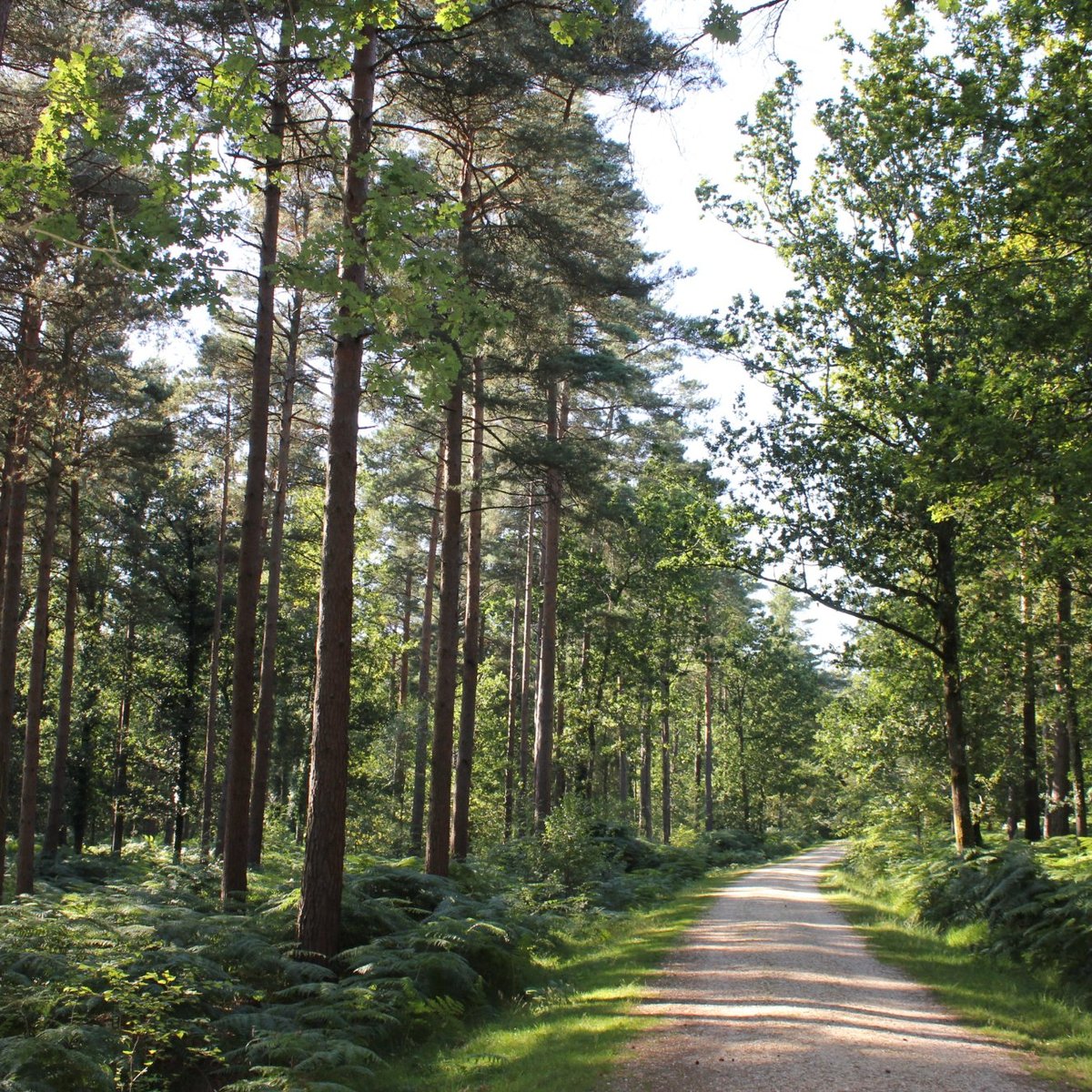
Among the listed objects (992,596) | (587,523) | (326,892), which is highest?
(587,523)

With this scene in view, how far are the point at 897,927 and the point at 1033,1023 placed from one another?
582cm

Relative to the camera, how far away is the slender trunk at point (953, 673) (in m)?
14.4

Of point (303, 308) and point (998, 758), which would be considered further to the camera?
point (998, 758)

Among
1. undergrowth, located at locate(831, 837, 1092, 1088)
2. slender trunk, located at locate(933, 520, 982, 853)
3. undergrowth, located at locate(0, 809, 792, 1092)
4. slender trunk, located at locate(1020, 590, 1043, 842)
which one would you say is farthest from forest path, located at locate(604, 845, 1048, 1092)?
slender trunk, located at locate(1020, 590, 1043, 842)

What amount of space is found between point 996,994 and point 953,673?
23.7 feet

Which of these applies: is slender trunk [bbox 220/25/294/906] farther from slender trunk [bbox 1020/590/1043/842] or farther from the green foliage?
slender trunk [bbox 1020/590/1043/842]

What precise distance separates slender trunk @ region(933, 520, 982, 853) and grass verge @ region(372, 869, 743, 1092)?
6.21m

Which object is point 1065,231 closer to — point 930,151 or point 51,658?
point 930,151

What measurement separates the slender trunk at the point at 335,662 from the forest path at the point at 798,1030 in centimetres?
311

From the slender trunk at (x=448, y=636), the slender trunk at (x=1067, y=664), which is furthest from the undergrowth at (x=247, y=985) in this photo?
the slender trunk at (x=1067, y=664)

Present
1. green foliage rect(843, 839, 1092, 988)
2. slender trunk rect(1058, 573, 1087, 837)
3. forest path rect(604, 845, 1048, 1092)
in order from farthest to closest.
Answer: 1. slender trunk rect(1058, 573, 1087, 837)
2. green foliage rect(843, 839, 1092, 988)
3. forest path rect(604, 845, 1048, 1092)

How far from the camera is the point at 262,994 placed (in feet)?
23.7

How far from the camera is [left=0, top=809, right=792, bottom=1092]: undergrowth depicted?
5.75 meters

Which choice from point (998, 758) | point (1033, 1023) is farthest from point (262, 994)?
point (998, 758)
